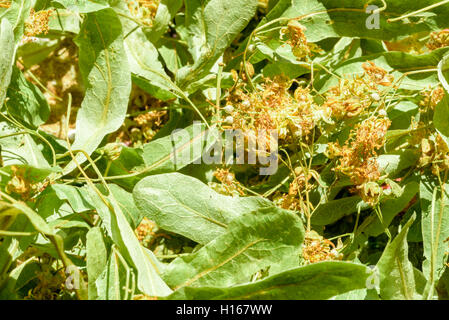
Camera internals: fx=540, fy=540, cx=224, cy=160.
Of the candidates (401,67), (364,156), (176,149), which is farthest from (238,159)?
(401,67)

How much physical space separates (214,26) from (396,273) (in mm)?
493

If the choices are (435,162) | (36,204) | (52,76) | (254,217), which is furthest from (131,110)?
(435,162)

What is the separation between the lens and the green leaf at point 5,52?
788mm

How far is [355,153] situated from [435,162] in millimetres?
130

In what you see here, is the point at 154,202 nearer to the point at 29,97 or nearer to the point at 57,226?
the point at 57,226

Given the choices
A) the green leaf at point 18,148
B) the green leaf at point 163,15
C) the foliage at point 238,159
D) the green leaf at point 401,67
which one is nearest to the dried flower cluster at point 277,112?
the foliage at point 238,159

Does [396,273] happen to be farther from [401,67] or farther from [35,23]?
[35,23]

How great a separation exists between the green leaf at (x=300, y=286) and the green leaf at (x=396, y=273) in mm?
81

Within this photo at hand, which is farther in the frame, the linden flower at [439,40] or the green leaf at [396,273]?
the linden flower at [439,40]

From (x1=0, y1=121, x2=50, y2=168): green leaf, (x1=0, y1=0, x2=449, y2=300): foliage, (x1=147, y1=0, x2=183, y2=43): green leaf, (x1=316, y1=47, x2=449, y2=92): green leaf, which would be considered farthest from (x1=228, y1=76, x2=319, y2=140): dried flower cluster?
(x1=0, y1=121, x2=50, y2=168): green leaf

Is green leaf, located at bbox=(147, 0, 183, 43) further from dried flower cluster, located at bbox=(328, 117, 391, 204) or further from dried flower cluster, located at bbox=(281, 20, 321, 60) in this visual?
dried flower cluster, located at bbox=(328, 117, 391, 204)

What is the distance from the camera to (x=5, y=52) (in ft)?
2.61

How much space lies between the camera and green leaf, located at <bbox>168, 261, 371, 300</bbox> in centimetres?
68

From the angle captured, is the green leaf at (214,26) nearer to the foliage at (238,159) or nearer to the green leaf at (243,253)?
the foliage at (238,159)
